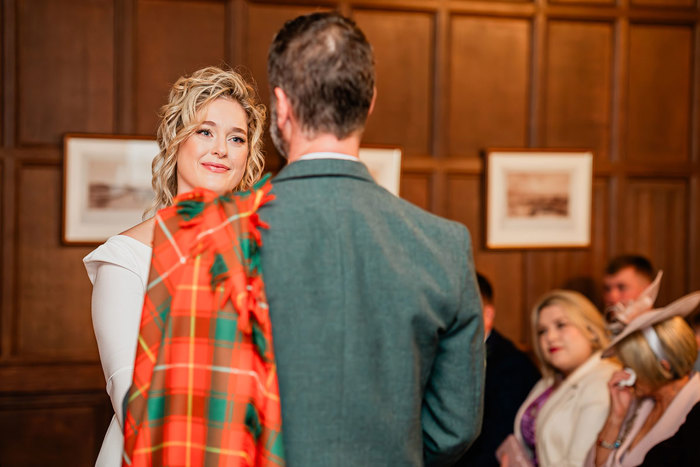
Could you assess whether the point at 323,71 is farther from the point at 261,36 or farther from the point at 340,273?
the point at 261,36

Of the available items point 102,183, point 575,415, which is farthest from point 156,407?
point 102,183

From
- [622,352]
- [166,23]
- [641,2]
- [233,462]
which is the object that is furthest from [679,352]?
[166,23]

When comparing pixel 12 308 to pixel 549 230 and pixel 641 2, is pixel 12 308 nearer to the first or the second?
pixel 549 230

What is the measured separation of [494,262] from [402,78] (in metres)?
1.17

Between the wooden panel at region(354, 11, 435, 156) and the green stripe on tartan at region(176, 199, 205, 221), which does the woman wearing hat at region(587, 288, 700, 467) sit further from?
the green stripe on tartan at region(176, 199, 205, 221)

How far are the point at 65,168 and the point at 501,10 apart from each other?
8.27ft

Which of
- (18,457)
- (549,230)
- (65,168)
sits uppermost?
(65,168)

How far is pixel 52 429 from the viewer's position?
3.93 m

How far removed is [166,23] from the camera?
159 inches

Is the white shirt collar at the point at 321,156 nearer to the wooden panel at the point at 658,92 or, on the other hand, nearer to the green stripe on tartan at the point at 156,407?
the green stripe on tartan at the point at 156,407

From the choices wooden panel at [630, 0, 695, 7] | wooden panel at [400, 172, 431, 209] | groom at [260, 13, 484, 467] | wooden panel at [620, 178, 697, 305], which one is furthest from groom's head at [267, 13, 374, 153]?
wooden panel at [630, 0, 695, 7]

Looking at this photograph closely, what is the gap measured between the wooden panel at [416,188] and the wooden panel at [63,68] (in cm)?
159

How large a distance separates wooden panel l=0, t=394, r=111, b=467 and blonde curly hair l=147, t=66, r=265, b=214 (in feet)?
6.83

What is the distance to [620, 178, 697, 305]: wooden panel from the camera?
468 centimetres
